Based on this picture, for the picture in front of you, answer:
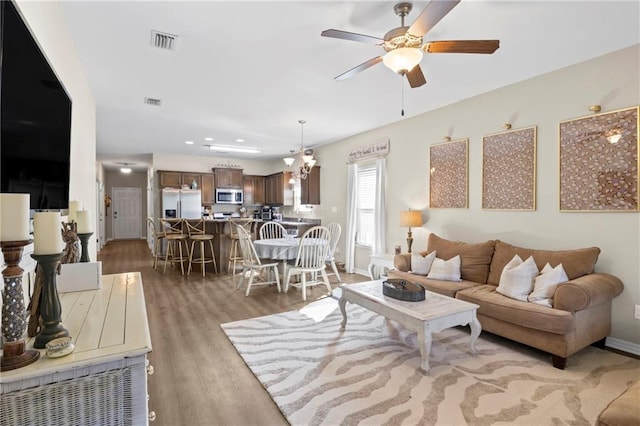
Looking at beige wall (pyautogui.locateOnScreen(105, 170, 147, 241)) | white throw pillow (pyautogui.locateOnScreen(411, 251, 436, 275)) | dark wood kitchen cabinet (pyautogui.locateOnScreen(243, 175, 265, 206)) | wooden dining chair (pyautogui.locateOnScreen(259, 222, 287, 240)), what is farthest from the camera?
Result: beige wall (pyautogui.locateOnScreen(105, 170, 147, 241))

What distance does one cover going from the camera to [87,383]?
1024mm

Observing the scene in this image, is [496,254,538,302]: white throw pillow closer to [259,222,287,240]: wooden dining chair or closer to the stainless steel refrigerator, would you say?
[259,222,287,240]: wooden dining chair

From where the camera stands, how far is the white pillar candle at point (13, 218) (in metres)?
0.95

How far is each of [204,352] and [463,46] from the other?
3.22m

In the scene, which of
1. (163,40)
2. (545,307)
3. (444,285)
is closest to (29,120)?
(163,40)

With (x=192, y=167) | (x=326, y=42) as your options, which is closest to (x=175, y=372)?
(x=326, y=42)

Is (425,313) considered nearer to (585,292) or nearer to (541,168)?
(585,292)

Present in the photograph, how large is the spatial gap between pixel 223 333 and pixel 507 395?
2535mm

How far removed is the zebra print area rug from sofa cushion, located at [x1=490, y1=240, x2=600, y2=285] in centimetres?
72

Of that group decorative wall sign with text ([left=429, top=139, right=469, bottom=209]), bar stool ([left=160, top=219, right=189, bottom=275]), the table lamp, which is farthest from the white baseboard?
bar stool ([left=160, top=219, right=189, bottom=275])

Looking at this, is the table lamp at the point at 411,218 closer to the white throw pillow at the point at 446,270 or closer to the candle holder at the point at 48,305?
the white throw pillow at the point at 446,270

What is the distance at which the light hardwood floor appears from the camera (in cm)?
203

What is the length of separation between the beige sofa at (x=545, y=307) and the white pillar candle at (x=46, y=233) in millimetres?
3207

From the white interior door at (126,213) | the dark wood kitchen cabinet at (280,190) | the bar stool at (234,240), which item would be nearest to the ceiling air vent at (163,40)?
the bar stool at (234,240)
